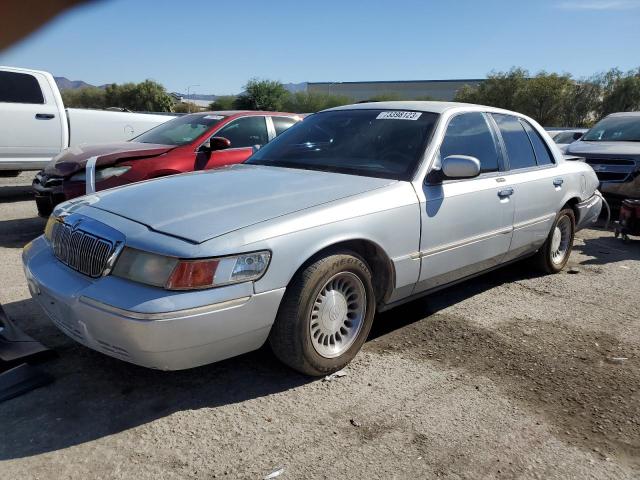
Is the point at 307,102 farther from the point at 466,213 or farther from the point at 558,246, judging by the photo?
the point at 466,213

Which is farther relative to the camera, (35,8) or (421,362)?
(421,362)

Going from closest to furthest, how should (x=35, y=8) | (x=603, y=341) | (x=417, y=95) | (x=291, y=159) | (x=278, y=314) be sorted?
(x=35, y=8)
(x=278, y=314)
(x=603, y=341)
(x=291, y=159)
(x=417, y=95)

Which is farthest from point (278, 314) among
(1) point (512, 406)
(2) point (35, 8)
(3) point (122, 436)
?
(2) point (35, 8)

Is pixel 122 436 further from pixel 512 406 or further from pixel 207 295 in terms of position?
pixel 512 406

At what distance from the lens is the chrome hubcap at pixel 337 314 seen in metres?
3.20

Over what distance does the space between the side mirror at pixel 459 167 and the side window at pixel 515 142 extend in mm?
1063

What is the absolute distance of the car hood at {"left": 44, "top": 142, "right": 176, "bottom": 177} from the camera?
5974 millimetres

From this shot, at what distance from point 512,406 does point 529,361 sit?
2.15ft

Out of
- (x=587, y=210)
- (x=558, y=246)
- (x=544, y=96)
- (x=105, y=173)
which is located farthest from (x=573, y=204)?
(x=544, y=96)

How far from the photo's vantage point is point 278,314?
117 inches

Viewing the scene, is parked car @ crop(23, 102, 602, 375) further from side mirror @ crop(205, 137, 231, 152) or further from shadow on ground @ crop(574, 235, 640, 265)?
shadow on ground @ crop(574, 235, 640, 265)

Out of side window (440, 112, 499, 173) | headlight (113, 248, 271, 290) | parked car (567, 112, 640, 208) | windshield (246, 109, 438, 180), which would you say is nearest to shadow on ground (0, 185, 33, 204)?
windshield (246, 109, 438, 180)

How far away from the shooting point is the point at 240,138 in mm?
7043

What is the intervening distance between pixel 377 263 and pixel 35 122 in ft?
24.6
